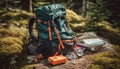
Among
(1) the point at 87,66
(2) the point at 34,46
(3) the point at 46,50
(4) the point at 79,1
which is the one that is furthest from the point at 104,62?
(4) the point at 79,1

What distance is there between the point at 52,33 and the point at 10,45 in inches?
50.0

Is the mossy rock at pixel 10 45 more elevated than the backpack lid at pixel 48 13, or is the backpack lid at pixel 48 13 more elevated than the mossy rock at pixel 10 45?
the backpack lid at pixel 48 13

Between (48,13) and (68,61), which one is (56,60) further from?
(48,13)

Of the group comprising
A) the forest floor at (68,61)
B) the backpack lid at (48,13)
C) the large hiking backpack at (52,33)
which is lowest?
the forest floor at (68,61)

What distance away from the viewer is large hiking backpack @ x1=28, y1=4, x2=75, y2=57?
6430 millimetres

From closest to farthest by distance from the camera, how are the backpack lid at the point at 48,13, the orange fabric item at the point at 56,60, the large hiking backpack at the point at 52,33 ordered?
the orange fabric item at the point at 56,60
the large hiking backpack at the point at 52,33
the backpack lid at the point at 48,13

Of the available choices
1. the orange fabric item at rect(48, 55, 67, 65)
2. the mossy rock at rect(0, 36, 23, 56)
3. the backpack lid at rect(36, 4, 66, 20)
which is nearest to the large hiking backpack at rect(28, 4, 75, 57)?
the backpack lid at rect(36, 4, 66, 20)

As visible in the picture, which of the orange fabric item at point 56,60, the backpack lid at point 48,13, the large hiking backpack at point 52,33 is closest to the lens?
the orange fabric item at point 56,60

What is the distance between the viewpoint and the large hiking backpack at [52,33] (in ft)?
21.1

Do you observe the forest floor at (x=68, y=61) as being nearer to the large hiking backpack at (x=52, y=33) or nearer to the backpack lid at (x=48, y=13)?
the large hiking backpack at (x=52, y=33)

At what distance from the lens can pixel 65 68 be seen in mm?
5992

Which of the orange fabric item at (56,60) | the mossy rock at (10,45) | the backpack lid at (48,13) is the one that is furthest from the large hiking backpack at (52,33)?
the mossy rock at (10,45)

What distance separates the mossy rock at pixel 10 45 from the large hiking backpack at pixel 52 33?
534mm

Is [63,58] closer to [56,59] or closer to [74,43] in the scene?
[56,59]
